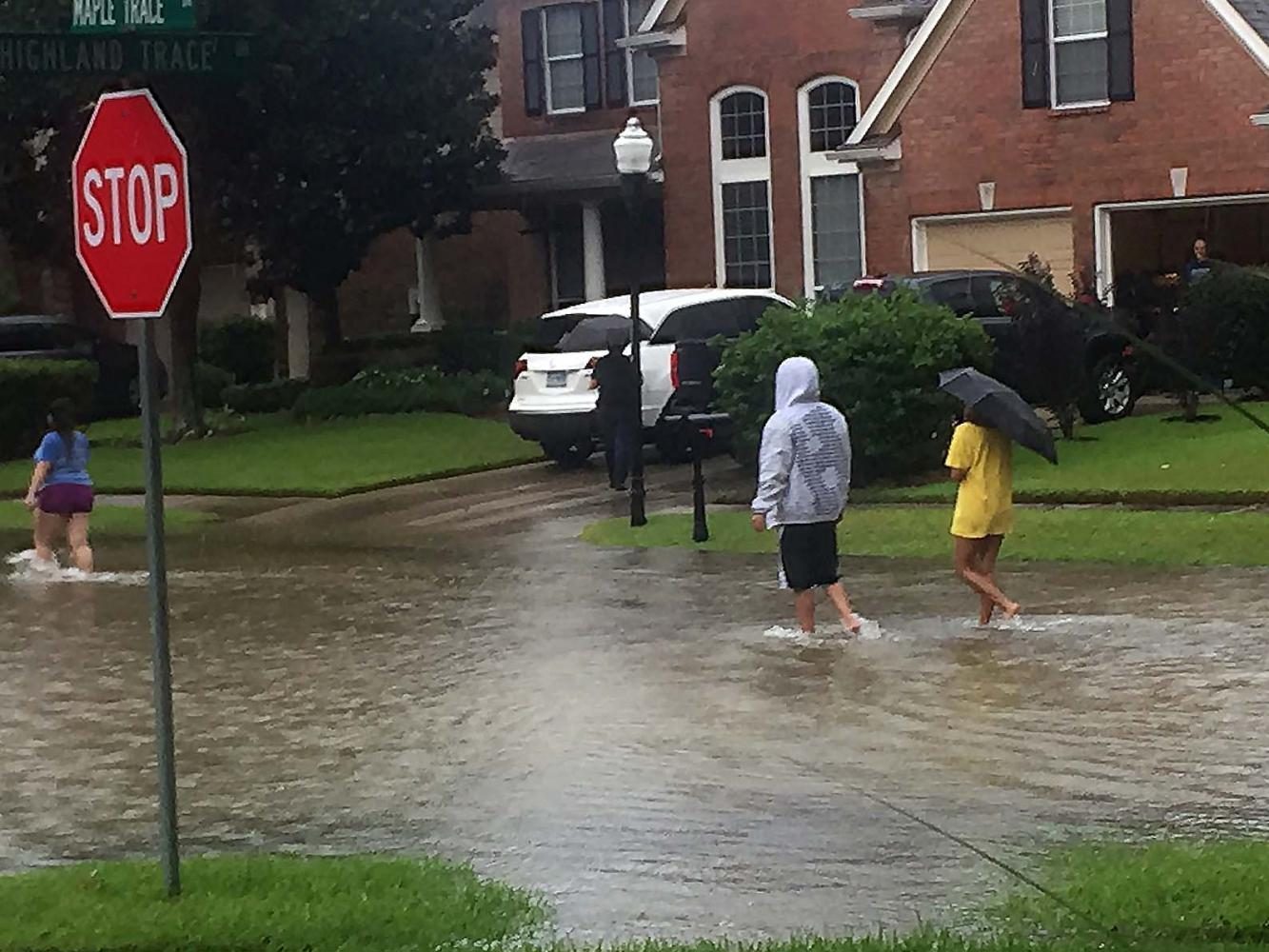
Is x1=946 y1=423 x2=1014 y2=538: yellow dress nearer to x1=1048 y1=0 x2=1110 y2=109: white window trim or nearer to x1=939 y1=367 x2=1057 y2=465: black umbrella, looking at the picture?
x1=939 y1=367 x2=1057 y2=465: black umbrella

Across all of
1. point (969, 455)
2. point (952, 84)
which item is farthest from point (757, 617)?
point (952, 84)

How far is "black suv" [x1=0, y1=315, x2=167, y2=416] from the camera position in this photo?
33938mm

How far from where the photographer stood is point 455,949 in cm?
707

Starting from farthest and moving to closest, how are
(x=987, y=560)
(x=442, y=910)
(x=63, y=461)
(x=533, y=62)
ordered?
1. (x=533, y=62)
2. (x=63, y=461)
3. (x=987, y=560)
4. (x=442, y=910)

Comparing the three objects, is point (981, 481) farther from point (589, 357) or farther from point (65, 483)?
point (589, 357)

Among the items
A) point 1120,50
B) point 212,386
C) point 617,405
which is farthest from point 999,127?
point 212,386

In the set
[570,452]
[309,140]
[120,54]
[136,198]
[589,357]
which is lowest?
[570,452]

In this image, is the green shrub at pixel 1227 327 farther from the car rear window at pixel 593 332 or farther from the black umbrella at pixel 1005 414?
the black umbrella at pixel 1005 414

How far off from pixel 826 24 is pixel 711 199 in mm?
3183

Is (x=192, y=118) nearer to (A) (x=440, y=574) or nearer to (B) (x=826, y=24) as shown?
(B) (x=826, y=24)

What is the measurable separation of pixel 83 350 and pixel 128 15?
2892cm

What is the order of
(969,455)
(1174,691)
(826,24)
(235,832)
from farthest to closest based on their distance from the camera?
(826,24) < (969,455) < (1174,691) < (235,832)

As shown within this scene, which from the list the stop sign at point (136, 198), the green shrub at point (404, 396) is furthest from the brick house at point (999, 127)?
the stop sign at point (136, 198)

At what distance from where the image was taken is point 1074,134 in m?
28.1
